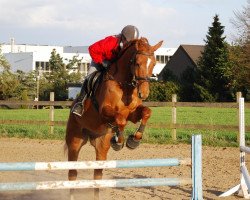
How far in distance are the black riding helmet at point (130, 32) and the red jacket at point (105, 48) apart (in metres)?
0.18

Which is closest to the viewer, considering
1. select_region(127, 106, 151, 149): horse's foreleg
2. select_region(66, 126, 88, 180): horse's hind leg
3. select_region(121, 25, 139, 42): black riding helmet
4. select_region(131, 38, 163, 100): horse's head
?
select_region(131, 38, 163, 100): horse's head

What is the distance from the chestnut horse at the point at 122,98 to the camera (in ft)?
20.1

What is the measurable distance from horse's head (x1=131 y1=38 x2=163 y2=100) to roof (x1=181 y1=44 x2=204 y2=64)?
60.7 meters

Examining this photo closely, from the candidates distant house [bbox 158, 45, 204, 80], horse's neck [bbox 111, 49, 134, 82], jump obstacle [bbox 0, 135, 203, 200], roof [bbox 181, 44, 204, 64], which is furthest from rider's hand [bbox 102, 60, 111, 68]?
distant house [bbox 158, 45, 204, 80]

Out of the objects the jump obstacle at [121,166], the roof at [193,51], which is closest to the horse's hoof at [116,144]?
the jump obstacle at [121,166]

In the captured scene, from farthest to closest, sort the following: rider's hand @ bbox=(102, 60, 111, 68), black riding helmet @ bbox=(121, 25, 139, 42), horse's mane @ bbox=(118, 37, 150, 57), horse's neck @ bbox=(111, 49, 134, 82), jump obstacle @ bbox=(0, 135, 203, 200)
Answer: rider's hand @ bbox=(102, 60, 111, 68)
black riding helmet @ bbox=(121, 25, 139, 42)
horse's neck @ bbox=(111, 49, 134, 82)
horse's mane @ bbox=(118, 37, 150, 57)
jump obstacle @ bbox=(0, 135, 203, 200)

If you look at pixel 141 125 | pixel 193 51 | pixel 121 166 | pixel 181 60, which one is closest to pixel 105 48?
pixel 141 125

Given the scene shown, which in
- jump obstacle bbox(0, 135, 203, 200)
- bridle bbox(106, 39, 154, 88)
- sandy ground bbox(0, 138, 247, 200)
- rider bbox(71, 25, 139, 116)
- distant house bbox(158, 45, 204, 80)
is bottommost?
sandy ground bbox(0, 138, 247, 200)

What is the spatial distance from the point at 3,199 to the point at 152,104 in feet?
27.7

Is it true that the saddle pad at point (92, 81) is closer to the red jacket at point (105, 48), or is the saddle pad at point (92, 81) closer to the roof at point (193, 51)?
the red jacket at point (105, 48)

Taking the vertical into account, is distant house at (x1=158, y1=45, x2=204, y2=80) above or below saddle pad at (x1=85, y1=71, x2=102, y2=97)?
above

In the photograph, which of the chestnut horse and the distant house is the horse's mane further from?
the distant house

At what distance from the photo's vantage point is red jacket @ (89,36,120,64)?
7102 millimetres

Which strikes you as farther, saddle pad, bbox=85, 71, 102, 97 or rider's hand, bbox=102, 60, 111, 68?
saddle pad, bbox=85, 71, 102, 97
